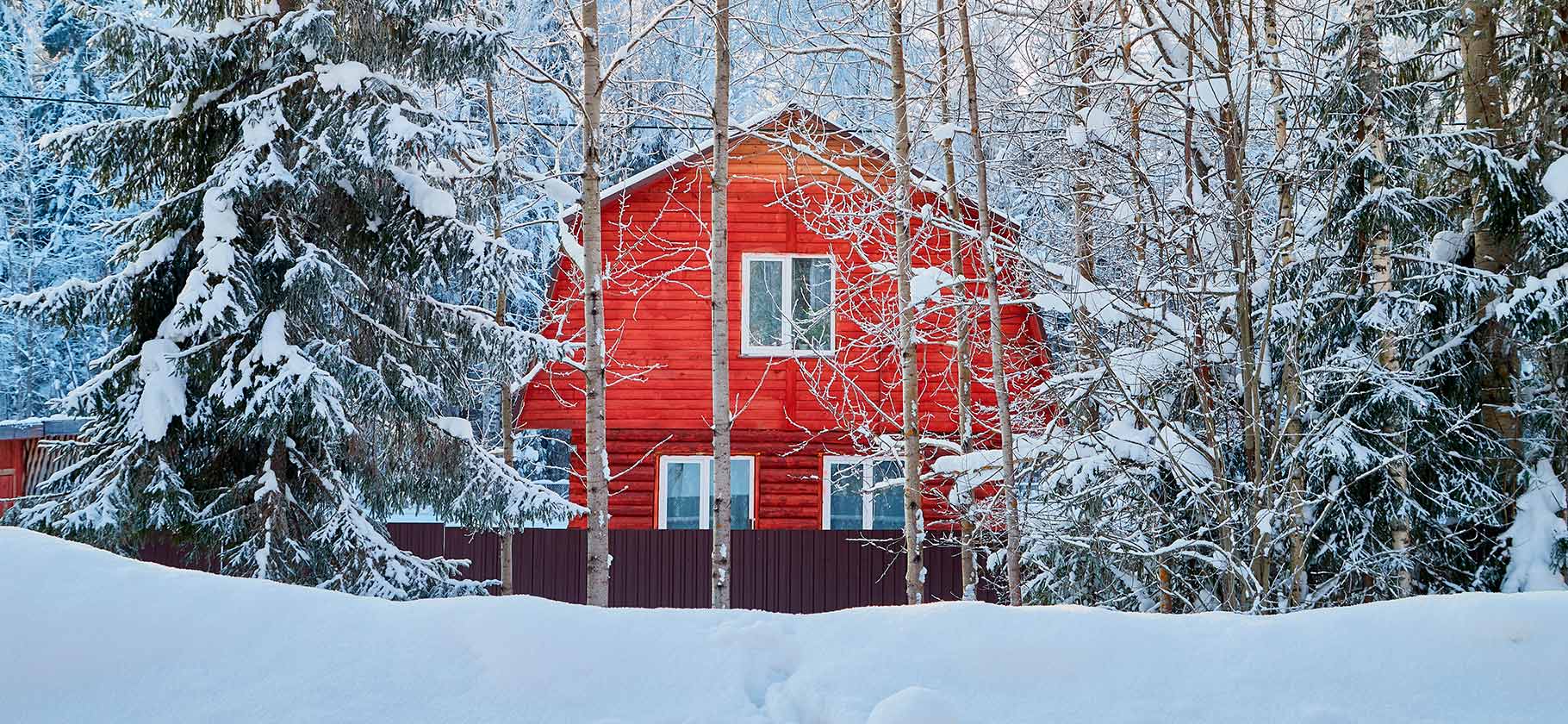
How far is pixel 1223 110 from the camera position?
21.1 ft

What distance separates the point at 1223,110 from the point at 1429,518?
8.70ft

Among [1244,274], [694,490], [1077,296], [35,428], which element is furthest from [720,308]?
[35,428]

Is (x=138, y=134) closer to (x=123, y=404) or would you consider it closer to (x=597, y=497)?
(x=123, y=404)

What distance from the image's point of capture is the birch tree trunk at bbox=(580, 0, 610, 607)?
7.92 metres

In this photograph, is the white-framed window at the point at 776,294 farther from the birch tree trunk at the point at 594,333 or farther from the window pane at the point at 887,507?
the birch tree trunk at the point at 594,333

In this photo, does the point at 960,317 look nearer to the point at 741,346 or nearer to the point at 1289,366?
the point at 1289,366

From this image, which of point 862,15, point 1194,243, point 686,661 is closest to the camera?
point 686,661

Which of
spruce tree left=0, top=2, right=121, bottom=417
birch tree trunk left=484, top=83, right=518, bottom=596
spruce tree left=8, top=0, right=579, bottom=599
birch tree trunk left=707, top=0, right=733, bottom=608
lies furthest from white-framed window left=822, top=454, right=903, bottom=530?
spruce tree left=0, top=2, right=121, bottom=417

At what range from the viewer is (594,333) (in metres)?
7.91

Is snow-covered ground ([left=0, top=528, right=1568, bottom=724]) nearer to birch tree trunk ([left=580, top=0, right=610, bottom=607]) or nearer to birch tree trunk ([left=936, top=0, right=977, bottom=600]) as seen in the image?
birch tree trunk ([left=580, top=0, right=610, bottom=607])

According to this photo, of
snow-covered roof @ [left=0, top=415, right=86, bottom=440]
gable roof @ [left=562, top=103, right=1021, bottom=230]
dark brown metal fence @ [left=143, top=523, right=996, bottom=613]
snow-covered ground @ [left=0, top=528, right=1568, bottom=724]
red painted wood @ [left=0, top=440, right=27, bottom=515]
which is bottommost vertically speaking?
dark brown metal fence @ [left=143, top=523, right=996, bottom=613]

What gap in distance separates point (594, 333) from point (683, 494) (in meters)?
5.84

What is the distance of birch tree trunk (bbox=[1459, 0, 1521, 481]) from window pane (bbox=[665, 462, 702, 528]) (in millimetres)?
8478

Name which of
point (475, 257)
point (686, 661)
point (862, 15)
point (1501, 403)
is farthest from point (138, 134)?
point (1501, 403)
